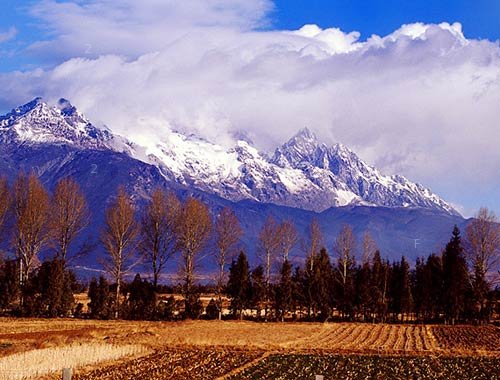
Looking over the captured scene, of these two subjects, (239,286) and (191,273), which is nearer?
(191,273)

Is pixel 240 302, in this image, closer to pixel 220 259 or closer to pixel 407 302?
pixel 220 259

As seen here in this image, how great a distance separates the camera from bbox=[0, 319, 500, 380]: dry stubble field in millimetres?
36000

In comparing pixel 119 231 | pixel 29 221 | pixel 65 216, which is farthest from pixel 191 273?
pixel 29 221

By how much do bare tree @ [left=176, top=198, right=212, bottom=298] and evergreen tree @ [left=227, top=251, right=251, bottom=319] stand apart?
552 cm

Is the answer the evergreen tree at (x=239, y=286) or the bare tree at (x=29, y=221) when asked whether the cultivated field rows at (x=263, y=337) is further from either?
the evergreen tree at (x=239, y=286)

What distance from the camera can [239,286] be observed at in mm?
93688

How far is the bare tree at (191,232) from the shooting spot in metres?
90.2

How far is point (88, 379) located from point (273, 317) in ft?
209

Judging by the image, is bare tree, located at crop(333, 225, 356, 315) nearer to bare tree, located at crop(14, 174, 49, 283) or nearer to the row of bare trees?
the row of bare trees

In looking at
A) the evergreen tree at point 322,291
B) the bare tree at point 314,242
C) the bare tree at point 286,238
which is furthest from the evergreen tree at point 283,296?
the bare tree at point 286,238

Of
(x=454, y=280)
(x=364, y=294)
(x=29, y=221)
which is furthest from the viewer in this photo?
(x=364, y=294)

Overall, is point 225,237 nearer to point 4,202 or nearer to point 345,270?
point 345,270

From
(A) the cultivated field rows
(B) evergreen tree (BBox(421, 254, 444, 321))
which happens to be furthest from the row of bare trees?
(B) evergreen tree (BBox(421, 254, 444, 321))

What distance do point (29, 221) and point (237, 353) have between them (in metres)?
45.7
